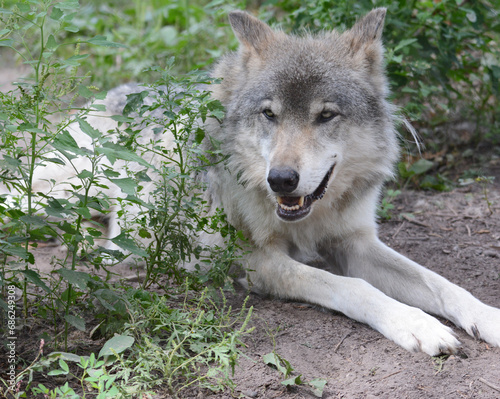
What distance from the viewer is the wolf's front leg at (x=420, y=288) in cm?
307

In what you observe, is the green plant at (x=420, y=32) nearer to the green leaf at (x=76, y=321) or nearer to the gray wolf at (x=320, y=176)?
the gray wolf at (x=320, y=176)

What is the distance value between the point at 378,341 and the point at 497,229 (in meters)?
2.14

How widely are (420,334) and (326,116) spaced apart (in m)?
1.38

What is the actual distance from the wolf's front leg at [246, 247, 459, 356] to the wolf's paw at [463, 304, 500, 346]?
20 cm

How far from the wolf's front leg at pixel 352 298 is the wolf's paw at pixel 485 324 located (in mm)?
196

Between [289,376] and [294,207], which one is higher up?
[294,207]

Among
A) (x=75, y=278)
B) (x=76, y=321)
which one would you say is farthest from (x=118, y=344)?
(x=75, y=278)

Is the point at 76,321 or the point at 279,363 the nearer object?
the point at 76,321

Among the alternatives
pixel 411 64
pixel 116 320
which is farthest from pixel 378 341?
pixel 411 64

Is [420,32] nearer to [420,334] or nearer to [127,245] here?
[420,334]

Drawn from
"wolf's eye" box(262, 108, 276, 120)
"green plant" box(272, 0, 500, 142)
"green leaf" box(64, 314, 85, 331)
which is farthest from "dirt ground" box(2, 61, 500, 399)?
"green plant" box(272, 0, 500, 142)

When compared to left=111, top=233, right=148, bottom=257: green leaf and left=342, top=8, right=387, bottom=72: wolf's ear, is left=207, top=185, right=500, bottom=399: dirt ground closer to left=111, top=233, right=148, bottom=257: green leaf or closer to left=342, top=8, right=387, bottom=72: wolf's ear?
left=111, top=233, right=148, bottom=257: green leaf

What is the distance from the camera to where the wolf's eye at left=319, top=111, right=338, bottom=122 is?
338cm

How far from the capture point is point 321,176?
128 inches
